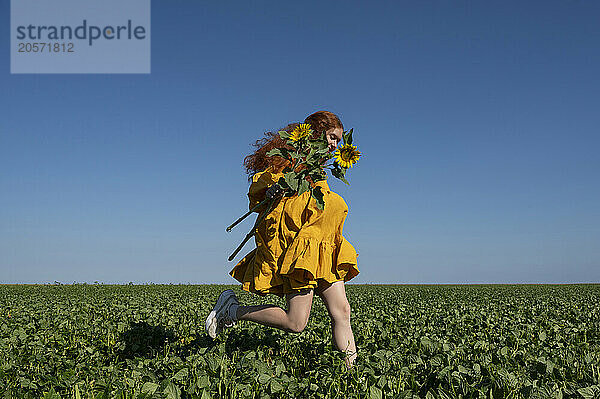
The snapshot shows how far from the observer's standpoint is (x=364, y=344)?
18.5 ft

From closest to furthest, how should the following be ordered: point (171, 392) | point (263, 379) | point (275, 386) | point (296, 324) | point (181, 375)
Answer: point (171, 392)
point (275, 386)
point (263, 379)
point (181, 375)
point (296, 324)

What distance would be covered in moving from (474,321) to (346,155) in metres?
5.57

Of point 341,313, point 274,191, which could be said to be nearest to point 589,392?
point 341,313

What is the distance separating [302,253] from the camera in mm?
3990

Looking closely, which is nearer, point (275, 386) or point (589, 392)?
point (589, 392)

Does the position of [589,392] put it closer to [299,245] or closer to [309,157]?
[299,245]

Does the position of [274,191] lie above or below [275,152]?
below

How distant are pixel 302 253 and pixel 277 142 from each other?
103cm

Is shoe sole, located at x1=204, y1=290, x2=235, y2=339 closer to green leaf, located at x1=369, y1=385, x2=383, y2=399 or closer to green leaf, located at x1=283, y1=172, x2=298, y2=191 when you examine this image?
green leaf, located at x1=283, y1=172, x2=298, y2=191

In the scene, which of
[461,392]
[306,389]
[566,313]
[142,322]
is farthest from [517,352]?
[566,313]

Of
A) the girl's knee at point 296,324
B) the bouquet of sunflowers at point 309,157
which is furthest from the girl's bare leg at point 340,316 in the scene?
the bouquet of sunflowers at point 309,157

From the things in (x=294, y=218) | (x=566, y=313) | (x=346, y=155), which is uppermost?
(x=346, y=155)

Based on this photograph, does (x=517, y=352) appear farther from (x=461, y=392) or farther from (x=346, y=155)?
(x=346, y=155)

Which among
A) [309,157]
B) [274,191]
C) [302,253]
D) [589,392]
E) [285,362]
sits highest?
[309,157]
